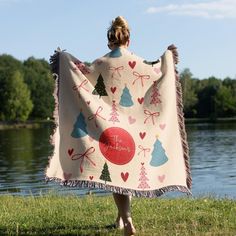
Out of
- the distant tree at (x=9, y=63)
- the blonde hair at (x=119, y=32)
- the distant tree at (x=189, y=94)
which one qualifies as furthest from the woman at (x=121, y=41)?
the distant tree at (x=189, y=94)

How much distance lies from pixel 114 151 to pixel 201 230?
1.43m

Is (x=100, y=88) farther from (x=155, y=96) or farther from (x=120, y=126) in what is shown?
(x=155, y=96)

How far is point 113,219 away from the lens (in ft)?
24.5

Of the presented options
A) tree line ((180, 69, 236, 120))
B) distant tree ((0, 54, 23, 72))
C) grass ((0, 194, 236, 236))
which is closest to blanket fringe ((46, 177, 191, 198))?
grass ((0, 194, 236, 236))

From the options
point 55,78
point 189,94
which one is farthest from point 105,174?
point 189,94

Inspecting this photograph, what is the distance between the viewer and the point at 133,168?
641 centimetres

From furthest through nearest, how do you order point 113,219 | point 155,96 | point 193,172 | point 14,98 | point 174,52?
point 14,98 < point 193,172 < point 113,219 < point 174,52 < point 155,96

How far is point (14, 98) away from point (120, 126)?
9837 cm

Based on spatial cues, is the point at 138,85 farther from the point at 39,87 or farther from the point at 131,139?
the point at 39,87

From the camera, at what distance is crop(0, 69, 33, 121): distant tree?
102062mm

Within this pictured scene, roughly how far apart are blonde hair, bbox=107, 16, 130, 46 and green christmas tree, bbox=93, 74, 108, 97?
0.44m

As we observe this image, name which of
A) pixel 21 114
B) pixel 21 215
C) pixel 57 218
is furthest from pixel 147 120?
pixel 21 114

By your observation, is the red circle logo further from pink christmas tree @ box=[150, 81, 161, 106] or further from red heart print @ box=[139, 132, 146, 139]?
pink christmas tree @ box=[150, 81, 161, 106]

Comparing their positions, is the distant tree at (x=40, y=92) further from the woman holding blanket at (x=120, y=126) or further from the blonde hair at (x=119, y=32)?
the blonde hair at (x=119, y=32)
